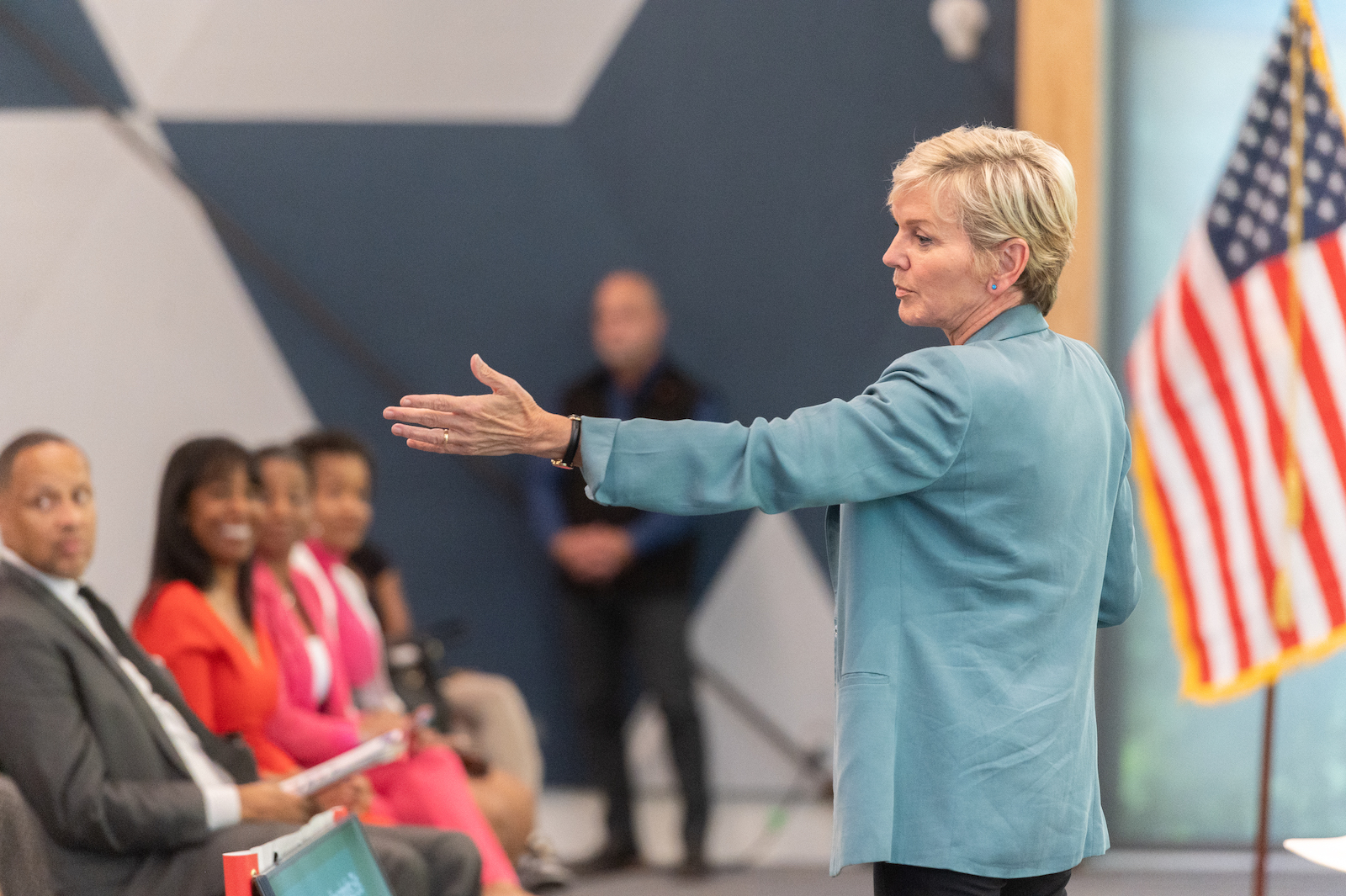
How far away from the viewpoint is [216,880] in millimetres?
2178

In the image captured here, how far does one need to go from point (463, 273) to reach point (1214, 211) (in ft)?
7.69

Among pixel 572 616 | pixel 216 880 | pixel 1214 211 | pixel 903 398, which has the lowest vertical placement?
pixel 216 880

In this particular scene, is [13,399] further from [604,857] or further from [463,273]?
[604,857]

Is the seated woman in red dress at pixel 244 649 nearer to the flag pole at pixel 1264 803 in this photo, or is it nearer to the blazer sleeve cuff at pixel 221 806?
the blazer sleeve cuff at pixel 221 806

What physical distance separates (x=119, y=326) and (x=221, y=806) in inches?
101

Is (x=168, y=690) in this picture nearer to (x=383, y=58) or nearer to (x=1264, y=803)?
(x=1264, y=803)

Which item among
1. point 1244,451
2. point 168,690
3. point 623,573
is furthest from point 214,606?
point 1244,451

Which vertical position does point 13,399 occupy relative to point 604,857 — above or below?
above

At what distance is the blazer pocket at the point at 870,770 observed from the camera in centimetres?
143

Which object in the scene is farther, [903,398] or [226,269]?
[226,269]

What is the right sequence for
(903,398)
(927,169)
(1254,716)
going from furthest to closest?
(1254,716), (927,169), (903,398)

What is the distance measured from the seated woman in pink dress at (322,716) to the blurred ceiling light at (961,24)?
96.2 inches

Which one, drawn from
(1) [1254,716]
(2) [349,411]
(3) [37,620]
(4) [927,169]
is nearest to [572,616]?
(2) [349,411]

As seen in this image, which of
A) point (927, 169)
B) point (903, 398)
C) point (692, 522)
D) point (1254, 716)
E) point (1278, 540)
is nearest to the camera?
point (903, 398)
